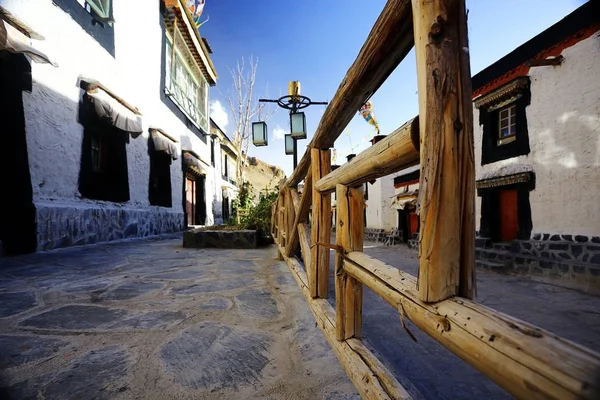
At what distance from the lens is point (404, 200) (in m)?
9.91

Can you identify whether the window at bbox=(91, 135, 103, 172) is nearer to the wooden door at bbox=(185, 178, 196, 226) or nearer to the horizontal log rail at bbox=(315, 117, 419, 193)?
Result: the wooden door at bbox=(185, 178, 196, 226)

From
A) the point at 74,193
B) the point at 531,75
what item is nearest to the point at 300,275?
the point at 74,193

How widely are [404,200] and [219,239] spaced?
23.3 ft

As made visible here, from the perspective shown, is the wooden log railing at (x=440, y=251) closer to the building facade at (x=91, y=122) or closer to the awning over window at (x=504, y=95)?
the building facade at (x=91, y=122)

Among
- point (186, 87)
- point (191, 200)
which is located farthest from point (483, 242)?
point (186, 87)

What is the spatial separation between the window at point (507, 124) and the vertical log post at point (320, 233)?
6.20m

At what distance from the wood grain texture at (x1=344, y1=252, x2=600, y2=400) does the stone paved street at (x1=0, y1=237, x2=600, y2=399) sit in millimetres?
502

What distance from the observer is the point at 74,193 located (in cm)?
454

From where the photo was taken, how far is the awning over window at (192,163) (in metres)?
9.46

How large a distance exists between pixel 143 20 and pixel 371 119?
1088cm

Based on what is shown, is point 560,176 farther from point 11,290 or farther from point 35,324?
point 11,290

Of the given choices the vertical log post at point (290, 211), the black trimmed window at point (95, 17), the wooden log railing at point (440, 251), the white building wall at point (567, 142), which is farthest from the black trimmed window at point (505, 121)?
the black trimmed window at point (95, 17)

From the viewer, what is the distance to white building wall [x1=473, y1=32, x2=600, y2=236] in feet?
14.6

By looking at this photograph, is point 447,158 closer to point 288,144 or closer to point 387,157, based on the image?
point 387,157
